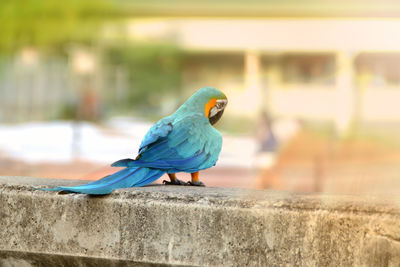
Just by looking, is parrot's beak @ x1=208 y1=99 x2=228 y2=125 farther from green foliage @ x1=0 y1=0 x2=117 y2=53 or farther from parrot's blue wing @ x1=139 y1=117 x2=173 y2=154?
green foliage @ x1=0 y1=0 x2=117 y2=53

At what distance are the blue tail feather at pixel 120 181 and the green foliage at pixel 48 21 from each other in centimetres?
867

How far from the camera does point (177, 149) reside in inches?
59.0

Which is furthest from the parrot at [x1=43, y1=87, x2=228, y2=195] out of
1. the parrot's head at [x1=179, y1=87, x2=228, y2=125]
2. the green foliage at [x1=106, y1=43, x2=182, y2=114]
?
the green foliage at [x1=106, y1=43, x2=182, y2=114]

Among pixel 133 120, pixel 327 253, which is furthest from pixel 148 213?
pixel 133 120

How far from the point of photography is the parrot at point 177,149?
57.1 inches

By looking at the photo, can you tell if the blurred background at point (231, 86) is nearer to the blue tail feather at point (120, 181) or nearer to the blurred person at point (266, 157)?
the blurred person at point (266, 157)

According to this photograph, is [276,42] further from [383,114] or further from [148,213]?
[148,213]

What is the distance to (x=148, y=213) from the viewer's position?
4.32ft

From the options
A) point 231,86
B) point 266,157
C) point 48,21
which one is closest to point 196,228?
point 266,157

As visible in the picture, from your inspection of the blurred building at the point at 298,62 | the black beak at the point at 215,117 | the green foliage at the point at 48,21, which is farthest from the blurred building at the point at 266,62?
the black beak at the point at 215,117

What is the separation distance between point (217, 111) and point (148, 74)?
26.5 ft

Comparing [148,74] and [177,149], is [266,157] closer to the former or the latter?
[148,74]

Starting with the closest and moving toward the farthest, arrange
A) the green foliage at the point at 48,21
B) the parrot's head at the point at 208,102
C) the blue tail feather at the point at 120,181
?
the blue tail feather at the point at 120,181, the parrot's head at the point at 208,102, the green foliage at the point at 48,21

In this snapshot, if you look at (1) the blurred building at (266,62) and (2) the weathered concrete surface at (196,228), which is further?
(1) the blurred building at (266,62)
